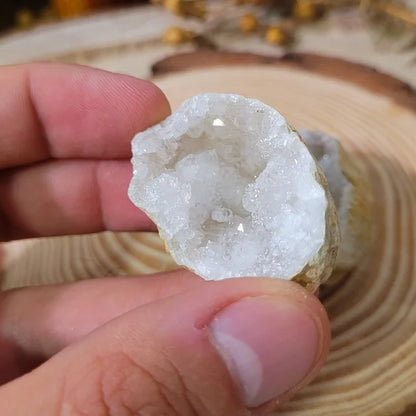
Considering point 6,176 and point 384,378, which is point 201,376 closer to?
point 384,378

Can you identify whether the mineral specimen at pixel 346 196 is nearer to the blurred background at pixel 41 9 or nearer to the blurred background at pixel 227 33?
the blurred background at pixel 227 33

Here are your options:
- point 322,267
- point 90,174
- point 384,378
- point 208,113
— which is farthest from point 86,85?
point 384,378

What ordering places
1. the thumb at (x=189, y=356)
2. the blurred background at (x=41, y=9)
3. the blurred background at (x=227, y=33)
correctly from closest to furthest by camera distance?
the thumb at (x=189, y=356), the blurred background at (x=227, y=33), the blurred background at (x=41, y=9)

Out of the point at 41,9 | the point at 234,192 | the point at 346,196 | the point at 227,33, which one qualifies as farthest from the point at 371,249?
the point at 41,9

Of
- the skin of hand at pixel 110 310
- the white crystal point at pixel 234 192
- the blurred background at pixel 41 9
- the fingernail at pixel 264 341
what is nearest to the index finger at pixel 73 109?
the skin of hand at pixel 110 310

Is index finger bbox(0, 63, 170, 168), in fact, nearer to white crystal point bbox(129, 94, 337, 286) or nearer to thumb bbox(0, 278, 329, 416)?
white crystal point bbox(129, 94, 337, 286)

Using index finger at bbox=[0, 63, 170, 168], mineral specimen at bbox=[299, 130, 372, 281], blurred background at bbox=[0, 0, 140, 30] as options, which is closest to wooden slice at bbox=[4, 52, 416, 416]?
mineral specimen at bbox=[299, 130, 372, 281]

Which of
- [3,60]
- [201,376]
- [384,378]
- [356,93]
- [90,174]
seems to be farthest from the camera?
[3,60]
